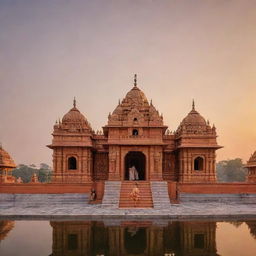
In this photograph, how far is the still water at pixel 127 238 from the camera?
30.9 feet

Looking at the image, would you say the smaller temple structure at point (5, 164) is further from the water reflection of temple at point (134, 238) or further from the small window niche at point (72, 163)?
the water reflection of temple at point (134, 238)

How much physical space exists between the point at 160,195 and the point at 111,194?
10.1ft

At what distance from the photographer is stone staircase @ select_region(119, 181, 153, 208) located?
755 inches

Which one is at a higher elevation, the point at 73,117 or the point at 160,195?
the point at 73,117

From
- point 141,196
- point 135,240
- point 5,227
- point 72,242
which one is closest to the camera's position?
point 72,242

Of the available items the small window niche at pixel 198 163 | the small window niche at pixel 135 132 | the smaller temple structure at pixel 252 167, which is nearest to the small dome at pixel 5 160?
the small window niche at pixel 135 132

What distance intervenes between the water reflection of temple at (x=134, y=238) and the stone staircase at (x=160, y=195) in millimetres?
5118

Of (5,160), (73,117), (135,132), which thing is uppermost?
(73,117)

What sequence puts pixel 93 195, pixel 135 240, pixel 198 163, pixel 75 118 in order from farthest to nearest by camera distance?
pixel 75 118
pixel 198 163
pixel 93 195
pixel 135 240

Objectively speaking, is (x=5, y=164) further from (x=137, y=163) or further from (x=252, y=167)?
(x=252, y=167)

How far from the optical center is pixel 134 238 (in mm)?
10977

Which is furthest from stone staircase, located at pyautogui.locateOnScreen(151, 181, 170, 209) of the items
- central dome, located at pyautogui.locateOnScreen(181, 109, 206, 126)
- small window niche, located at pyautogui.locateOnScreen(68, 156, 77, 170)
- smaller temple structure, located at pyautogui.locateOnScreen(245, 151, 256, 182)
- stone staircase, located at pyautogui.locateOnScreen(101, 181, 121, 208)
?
smaller temple structure, located at pyautogui.locateOnScreen(245, 151, 256, 182)

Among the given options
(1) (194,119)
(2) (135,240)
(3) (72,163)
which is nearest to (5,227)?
(2) (135,240)

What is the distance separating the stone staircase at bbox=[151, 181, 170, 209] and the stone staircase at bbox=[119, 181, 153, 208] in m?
0.30
